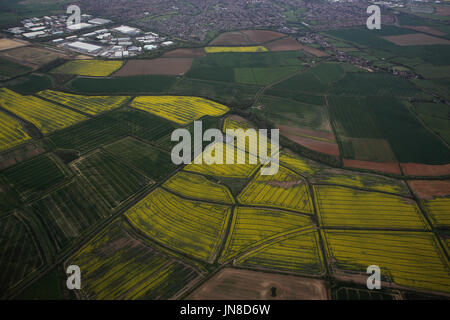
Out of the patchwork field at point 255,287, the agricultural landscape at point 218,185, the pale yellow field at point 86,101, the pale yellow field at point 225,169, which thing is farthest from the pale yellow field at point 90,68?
the patchwork field at point 255,287

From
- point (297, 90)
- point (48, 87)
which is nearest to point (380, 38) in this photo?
point (297, 90)

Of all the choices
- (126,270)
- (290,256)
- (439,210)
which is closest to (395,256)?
(439,210)

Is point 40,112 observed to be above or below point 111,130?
above

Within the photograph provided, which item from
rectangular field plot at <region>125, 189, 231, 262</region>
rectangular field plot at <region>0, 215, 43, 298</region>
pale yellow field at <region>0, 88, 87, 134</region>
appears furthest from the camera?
pale yellow field at <region>0, 88, 87, 134</region>

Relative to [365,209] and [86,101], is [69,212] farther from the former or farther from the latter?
[365,209]

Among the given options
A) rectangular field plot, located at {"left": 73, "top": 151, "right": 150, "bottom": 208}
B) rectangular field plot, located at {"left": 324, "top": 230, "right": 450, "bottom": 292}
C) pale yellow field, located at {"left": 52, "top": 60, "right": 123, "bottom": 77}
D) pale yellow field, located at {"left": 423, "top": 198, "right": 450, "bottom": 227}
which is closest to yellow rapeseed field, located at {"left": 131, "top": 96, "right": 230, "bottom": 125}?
rectangular field plot, located at {"left": 73, "top": 151, "right": 150, "bottom": 208}

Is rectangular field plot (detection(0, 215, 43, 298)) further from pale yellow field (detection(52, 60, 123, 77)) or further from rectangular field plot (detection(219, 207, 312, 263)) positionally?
pale yellow field (detection(52, 60, 123, 77))
